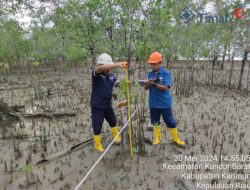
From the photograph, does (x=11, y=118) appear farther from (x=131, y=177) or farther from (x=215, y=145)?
(x=215, y=145)

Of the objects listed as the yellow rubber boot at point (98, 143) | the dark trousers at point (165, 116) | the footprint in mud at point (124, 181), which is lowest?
the footprint in mud at point (124, 181)

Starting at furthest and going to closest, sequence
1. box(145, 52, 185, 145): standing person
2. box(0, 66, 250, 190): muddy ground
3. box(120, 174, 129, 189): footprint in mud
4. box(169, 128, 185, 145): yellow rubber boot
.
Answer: box(169, 128, 185, 145): yellow rubber boot, box(145, 52, 185, 145): standing person, box(0, 66, 250, 190): muddy ground, box(120, 174, 129, 189): footprint in mud

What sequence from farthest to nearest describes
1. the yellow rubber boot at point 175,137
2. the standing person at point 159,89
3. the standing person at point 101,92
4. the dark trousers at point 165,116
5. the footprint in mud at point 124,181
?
the yellow rubber boot at point 175,137, the dark trousers at point 165,116, the standing person at point 159,89, the standing person at point 101,92, the footprint in mud at point 124,181

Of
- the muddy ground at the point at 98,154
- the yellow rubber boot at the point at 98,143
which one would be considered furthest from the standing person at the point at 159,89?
the yellow rubber boot at the point at 98,143

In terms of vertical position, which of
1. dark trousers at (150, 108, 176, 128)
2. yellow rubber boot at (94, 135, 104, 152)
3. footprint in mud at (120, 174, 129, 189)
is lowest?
footprint in mud at (120, 174, 129, 189)

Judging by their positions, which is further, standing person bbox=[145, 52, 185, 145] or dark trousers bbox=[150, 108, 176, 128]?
dark trousers bbox=[150, 108, 176, 128]

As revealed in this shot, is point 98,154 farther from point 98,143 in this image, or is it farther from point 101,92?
point 101,92

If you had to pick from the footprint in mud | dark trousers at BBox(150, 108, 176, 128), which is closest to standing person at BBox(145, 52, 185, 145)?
dark trousers at BBox(150, 108, 176, 128)

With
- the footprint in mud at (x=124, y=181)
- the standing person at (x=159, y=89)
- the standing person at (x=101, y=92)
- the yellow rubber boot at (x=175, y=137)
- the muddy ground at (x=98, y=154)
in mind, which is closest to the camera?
the footprint in mud at (x=124, y=181)

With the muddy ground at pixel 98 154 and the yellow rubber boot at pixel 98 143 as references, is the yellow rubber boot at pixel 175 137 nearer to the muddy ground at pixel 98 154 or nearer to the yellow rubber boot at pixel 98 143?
the muddy ground at pixel 98 154

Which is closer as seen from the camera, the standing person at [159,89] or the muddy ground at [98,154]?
the muddy ground at [98,154]

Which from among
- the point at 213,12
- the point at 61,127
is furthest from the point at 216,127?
the point at 213,12

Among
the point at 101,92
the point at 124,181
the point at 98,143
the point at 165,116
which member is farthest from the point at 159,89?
the point at 124,181

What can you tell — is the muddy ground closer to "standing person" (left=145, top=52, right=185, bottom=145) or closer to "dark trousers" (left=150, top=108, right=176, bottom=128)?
"dark trousers" (left=150, top=108, right=176, bottom=128)
